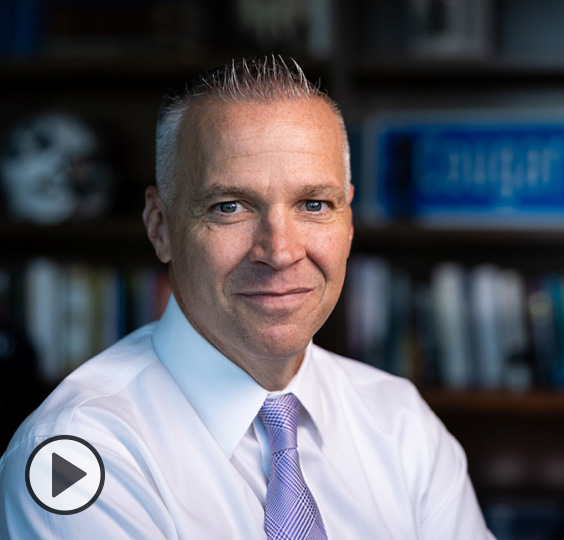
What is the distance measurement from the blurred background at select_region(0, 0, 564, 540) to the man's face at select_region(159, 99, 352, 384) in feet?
3.67

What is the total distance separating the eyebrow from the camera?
0.93 metres

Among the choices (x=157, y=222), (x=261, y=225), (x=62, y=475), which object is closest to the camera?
(x=62, y=475)

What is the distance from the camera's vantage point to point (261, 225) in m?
0.94

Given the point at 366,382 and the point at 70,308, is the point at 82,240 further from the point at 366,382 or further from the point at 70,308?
the point at 366,382

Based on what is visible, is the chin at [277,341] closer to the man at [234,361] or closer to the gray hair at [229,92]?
the man at [234,361]

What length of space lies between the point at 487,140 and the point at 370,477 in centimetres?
128

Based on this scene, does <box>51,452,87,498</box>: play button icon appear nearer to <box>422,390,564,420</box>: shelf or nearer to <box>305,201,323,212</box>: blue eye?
<box>305,201,323,212</box>: blue eye

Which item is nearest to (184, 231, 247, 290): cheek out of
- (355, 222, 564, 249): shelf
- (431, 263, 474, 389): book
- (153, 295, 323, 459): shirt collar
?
(153, 295, 323, 459): shirt collar

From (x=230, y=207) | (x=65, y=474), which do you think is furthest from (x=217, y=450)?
(x=230, y=207)

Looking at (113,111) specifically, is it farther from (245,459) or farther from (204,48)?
(245,459)

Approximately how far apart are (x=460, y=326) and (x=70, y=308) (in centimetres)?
116

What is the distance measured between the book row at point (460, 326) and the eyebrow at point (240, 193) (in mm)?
1155

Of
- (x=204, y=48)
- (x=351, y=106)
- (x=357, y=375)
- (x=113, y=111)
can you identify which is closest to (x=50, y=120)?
(x=113, y=111)

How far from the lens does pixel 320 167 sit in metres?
0.97
